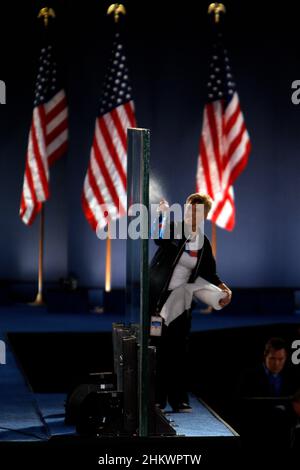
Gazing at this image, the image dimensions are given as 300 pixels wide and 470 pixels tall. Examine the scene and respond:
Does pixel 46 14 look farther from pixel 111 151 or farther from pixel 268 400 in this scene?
pixel 268 400

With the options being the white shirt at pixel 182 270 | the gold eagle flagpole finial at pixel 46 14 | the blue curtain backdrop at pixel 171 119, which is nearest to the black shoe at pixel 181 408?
the white shirt at pixel 182 270

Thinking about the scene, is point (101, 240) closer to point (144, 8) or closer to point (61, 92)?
point (61, 92)

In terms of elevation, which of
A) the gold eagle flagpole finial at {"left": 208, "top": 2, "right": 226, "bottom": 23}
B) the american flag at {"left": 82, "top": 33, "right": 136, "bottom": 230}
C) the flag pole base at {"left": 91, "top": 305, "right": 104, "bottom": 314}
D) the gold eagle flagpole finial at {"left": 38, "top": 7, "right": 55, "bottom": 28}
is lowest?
the flag pole base at {"left": 91, "top": 305, "right": 104, "bottom": 314}

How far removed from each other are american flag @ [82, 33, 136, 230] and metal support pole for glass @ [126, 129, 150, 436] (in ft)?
23.6

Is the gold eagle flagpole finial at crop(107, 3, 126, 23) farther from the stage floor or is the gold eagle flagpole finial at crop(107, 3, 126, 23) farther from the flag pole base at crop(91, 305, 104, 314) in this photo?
the stage floor

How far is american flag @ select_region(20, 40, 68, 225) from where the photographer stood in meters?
11.2

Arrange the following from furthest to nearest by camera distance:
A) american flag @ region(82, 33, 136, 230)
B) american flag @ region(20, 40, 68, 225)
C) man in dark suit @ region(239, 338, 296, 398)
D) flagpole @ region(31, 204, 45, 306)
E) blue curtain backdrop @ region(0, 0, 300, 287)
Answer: blue curtain backdrop @ region(0, 0, 300, 287)
flagpole @ region(31, 204, 45, 306)
american flag @ region(20, 40, 68, 225)
american flag @ region(82, 33, 136, 230)
man in dark suit @ region(239, 338, 296, 398)

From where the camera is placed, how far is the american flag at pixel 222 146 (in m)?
11.0

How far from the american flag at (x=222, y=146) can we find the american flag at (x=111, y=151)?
0.95 meters

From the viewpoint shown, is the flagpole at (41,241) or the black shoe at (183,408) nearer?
the black shoe at (183,408)

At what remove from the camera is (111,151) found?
427 inches

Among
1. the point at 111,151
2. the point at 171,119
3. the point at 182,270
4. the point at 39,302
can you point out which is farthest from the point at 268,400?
the point at 171,119

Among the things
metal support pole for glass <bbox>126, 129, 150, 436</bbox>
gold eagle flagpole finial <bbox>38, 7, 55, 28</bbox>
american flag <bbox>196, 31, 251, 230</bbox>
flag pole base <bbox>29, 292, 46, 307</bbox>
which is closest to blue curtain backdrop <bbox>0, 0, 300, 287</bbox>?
flag pole base <bbox>29, 292, 46, 307</bbox>

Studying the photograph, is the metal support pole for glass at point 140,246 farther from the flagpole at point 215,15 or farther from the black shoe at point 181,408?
the flagpole at point 215,15
